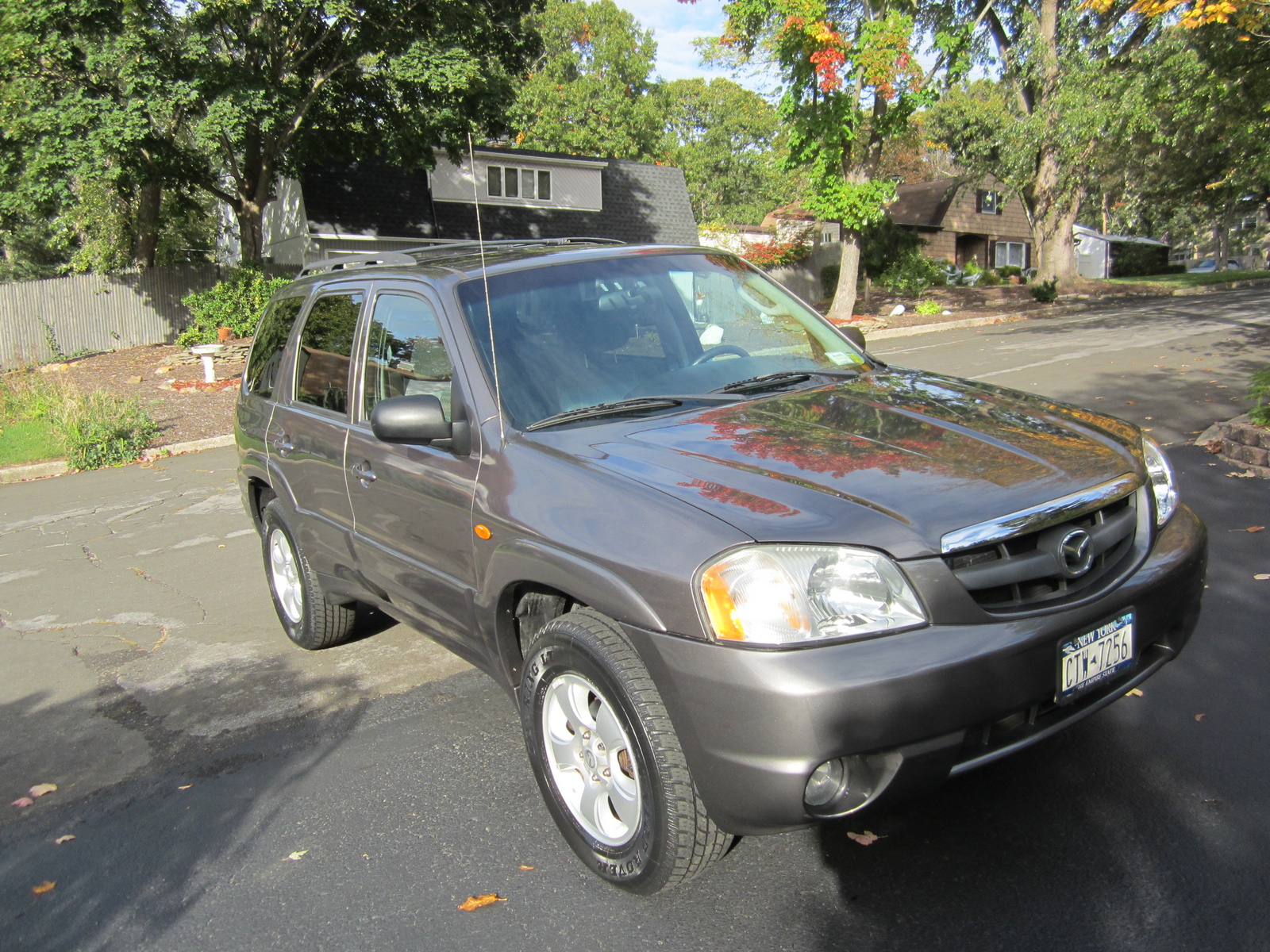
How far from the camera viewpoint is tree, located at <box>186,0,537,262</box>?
18812mm

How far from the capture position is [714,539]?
8.75 ft

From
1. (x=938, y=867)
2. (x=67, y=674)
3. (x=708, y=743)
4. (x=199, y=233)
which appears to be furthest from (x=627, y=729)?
(x=199, y=233)

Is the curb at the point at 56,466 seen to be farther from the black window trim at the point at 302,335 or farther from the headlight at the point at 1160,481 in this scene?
the headlight at the point at 1160,481

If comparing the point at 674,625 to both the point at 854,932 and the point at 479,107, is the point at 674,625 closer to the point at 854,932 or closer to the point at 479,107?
the point at 854,932

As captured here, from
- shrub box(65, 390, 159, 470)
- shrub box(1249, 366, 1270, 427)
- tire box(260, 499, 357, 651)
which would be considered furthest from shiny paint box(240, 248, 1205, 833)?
shrub box(65, 390, 159, 470)

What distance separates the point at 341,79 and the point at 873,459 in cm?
2154

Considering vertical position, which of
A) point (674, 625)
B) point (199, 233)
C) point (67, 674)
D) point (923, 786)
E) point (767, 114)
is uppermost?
point (767, 114)

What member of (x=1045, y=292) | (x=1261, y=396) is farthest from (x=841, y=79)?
(x=1261, y=396)

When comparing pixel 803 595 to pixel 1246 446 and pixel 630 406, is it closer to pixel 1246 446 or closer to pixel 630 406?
pixel 630 406

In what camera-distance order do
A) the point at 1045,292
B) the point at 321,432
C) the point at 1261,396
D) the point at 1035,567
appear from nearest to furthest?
the point at 1035,567 → the point at 321,432 → the point at 1261,396 → the point at 1045,292

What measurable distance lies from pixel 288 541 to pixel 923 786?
12.0 feet

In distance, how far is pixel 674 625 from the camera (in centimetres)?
268

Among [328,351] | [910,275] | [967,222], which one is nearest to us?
[328,351]

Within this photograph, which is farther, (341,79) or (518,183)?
(518,183)
